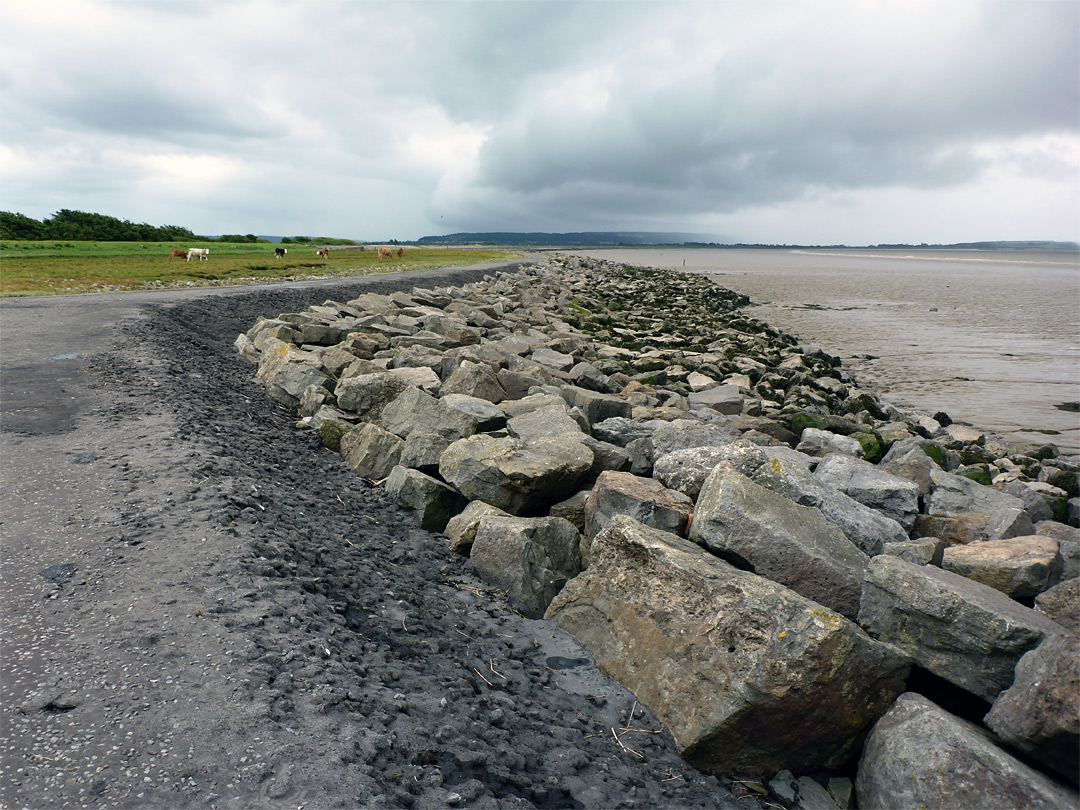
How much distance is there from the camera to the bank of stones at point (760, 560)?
3199mm

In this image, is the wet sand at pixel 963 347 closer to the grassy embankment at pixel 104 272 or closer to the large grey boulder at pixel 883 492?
the large grey boulder at pixel 883 492

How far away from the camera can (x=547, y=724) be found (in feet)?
11.3

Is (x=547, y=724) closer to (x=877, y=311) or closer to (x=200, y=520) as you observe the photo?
(x=200, y=520)

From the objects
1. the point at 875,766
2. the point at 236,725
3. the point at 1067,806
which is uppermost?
the point at 236,725

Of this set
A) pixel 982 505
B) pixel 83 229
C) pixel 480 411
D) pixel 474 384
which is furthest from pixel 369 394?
pixel 83 229

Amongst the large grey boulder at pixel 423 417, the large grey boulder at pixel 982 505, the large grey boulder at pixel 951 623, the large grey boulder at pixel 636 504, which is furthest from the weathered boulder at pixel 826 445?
the large grey boulder at pixel 423 417

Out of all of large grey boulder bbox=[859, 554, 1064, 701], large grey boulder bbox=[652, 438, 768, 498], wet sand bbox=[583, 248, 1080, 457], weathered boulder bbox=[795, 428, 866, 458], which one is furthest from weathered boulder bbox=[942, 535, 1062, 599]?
wet sand bbox=[583, 248, 1080, 457]

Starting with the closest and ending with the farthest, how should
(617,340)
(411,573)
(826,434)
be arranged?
(411,573) < (826,434) < (617,340)

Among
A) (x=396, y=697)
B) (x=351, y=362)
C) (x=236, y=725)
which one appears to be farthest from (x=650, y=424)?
(x=236, y=725)

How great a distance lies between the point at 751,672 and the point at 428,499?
11.6 feet

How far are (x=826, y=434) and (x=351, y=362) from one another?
23.8ft

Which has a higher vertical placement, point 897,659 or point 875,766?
point 897,659

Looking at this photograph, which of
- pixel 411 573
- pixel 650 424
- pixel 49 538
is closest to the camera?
pixel 49 538

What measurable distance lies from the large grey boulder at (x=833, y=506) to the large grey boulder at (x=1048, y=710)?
6.29 feet
